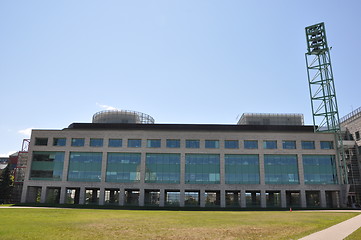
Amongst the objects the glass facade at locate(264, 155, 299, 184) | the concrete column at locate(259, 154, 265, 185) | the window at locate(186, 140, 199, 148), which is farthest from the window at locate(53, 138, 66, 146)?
the glass facade at locate(264, 155, 299, 184)

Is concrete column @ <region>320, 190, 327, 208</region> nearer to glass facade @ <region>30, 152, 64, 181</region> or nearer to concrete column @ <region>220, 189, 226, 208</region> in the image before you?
concrete column @ <region>220, 189, 226, 208</region>

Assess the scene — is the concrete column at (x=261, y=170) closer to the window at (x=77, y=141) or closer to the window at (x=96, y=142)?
the window at (x=96, y=142)

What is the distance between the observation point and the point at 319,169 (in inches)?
2443

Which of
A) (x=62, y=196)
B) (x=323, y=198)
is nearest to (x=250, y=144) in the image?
(x=323, y=198)

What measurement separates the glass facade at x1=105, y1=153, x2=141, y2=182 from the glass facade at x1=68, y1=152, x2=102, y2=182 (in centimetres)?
238

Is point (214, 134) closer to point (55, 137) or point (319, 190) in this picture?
point (319, 190)

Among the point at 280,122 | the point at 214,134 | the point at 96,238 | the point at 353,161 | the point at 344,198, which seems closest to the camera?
the point at 96,238

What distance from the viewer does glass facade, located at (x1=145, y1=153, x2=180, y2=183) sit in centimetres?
6112

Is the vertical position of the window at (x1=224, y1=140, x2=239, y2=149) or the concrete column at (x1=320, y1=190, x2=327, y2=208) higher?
the window at (x1=224, y1=140, x2=239, y2=149)

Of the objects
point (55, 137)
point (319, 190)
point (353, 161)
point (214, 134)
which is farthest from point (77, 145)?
Result: point (353, 161)

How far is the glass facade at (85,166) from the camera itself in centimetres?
6188

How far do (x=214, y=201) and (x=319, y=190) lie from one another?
23.0 m

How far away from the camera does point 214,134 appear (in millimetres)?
63500

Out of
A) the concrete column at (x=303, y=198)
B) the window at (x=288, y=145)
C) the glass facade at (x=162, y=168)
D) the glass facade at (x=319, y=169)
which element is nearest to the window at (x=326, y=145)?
the glass facade at (x=319, y=169)
